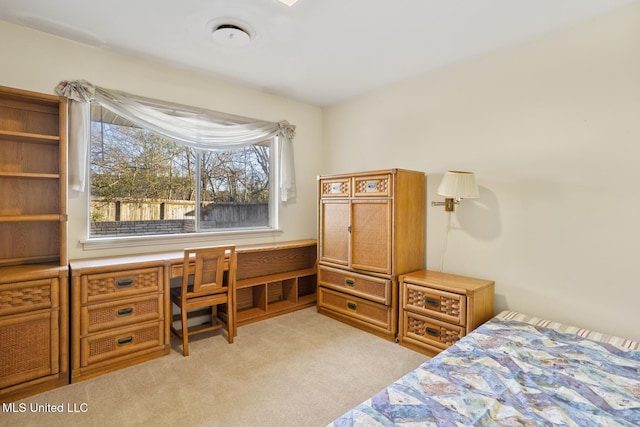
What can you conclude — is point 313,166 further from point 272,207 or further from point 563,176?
point 563,176

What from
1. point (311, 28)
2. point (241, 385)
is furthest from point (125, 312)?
point (311, 28)

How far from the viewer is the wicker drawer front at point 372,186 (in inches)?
117

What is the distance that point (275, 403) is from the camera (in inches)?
79.9

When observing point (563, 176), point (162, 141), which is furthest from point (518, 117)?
point (162, 141)

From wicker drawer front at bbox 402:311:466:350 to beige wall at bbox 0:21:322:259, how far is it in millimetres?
1944

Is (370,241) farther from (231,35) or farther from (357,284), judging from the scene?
(231,35)

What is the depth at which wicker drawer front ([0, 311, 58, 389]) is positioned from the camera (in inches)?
79.7

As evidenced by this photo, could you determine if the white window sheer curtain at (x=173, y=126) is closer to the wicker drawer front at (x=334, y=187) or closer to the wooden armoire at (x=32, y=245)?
the wooden armoire at (x=32, y=245)

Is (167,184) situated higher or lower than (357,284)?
higher

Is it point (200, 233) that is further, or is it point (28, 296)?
point (200, 233)

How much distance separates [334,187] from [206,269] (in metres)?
1.55

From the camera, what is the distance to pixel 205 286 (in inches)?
109

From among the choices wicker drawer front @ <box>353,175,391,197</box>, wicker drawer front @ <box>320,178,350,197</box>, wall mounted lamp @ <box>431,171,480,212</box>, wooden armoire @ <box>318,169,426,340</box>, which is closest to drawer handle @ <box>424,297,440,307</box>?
wooden armoire @ <box>318,169,426,340</box>

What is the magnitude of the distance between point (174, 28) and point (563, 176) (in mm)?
3171
